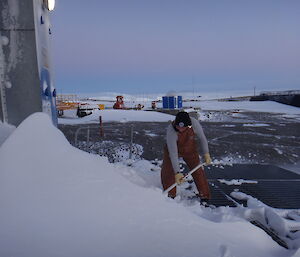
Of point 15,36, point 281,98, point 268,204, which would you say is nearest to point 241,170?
point 268,204

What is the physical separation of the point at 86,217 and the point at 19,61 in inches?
116

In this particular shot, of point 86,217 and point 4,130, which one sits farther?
point 4,130

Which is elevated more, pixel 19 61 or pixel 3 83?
pixel 19 61

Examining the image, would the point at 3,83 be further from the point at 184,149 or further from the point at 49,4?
the point at 184,149

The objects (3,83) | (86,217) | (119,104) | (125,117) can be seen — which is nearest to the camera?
(86,217)

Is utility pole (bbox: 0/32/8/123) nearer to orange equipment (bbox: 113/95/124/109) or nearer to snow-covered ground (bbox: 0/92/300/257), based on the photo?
snow-covered ground (bbox: 0/92/300/257)

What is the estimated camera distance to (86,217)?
6.81ft

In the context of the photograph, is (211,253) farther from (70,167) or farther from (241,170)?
(241,170)

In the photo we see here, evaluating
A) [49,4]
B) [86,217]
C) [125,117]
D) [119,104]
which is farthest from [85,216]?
[119,104]

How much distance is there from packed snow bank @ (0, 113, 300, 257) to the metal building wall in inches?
63.1

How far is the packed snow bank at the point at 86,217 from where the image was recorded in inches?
75.5

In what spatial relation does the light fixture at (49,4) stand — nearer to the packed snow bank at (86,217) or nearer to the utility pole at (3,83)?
the utility pole at (3,83)

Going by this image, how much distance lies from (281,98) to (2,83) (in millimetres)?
35027

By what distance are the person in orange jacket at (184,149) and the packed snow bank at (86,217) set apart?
121 centimetres
